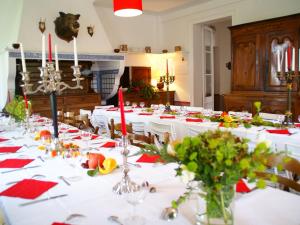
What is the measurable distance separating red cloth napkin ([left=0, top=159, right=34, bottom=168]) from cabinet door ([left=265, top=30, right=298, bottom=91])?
477cm

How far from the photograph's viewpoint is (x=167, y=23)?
897cm

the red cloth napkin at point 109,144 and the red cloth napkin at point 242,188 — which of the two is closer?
the red cloth napkin at point 242,188

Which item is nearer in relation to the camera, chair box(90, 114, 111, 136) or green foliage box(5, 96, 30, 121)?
green foliage box(5, 96, 30, 121)

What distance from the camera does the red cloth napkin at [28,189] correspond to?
144 cm

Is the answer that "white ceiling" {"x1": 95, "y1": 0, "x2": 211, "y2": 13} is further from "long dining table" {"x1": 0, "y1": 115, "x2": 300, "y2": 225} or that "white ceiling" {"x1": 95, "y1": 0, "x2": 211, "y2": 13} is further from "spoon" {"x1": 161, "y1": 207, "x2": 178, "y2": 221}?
"spoon" {"x1": 161, "y1": 207, "x2": 178, "y2": 221}

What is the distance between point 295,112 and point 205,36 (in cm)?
415

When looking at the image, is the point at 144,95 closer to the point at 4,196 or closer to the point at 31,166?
the point at 31,166

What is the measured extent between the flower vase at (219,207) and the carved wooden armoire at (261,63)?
4.63 m

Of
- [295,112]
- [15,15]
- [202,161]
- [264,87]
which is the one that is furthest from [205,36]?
[202,161]

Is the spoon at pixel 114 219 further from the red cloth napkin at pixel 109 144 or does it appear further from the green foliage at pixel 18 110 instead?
the green foliage at pixel 18 110

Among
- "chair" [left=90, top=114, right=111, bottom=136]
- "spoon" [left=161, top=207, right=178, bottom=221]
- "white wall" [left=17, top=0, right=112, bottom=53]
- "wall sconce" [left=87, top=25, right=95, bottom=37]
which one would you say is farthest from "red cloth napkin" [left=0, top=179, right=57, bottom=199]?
"wall sconce" [left=87, top=25, right=95, bottom=37]

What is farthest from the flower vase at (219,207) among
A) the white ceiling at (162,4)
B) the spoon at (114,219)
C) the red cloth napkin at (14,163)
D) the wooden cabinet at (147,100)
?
the white ceiling at (162,4)

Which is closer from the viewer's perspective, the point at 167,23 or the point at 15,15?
the point at 15,15

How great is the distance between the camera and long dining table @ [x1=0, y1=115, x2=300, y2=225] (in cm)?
115
